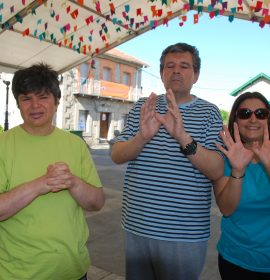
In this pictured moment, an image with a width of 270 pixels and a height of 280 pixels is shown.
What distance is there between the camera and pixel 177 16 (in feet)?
21.8

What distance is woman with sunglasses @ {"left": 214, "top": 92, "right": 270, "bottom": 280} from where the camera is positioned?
185 centimetres

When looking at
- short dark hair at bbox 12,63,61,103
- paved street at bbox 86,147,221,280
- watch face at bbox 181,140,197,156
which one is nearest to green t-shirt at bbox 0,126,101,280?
short dark hair at bbox 12,63,61,103

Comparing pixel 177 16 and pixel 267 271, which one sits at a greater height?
pixel 177 16

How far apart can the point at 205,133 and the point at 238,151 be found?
225 millimetres

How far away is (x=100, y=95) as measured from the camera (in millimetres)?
23797

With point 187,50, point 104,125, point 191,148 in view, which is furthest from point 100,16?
point 104,125

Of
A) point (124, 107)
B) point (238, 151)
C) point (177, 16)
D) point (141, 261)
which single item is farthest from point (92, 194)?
point (124, 107)

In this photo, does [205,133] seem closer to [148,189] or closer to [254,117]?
[254,117]

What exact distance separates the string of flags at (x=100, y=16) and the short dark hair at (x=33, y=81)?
4027mm

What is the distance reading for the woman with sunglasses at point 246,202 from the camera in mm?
1851

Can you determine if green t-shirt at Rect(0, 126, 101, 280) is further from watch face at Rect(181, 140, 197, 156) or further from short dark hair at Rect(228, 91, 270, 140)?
short dark hair at Rect(228, 91, 270, 140)

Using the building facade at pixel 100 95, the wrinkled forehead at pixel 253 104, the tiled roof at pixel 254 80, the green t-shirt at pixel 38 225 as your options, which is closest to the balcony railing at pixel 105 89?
the building facade at pixel 100 95

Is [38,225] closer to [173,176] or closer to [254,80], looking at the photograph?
[173,176]

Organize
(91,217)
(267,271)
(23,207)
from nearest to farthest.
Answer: (23,207) < (267,271) < (91,217)
